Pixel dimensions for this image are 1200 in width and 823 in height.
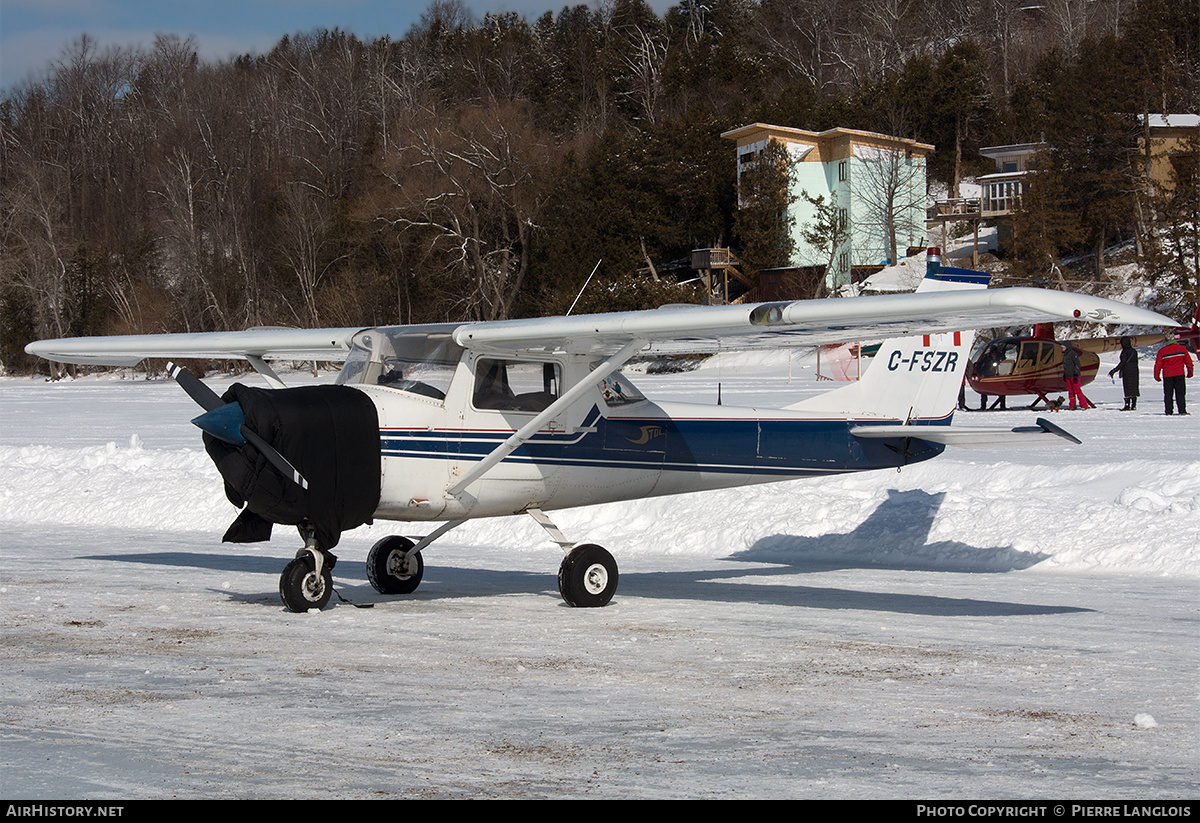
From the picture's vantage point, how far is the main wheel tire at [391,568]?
925cm

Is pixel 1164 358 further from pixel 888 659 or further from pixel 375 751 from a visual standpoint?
pixel 375 751

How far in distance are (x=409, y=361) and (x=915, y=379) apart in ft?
15.8

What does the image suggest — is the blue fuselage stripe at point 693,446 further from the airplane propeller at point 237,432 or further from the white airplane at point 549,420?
the airplane propeller at point 237,432

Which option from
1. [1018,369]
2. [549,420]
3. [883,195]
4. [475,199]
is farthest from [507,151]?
[549,420]

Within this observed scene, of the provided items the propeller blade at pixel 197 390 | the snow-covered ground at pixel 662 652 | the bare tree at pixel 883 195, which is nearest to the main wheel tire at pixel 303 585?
the snow-covered ground at pixel 662 652

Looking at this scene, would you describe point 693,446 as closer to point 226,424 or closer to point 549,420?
point 549,420

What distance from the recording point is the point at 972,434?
9484 millimetres

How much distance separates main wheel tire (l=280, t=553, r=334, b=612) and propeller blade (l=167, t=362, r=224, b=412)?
1.26 m

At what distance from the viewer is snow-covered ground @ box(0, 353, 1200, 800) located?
14.2 ft

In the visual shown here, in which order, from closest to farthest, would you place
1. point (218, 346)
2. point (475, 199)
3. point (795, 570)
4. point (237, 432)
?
1. point (237, 432)
2. point (218, 346)
3. point (795, 570)
4. point (475, 199)

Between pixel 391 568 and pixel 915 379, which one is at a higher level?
pixel 915 379

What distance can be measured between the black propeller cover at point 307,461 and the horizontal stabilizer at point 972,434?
180 inches

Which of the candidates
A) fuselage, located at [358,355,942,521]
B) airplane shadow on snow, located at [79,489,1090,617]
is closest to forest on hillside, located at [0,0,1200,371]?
airplane shadow on snow, located at [79,489,1090,617]
